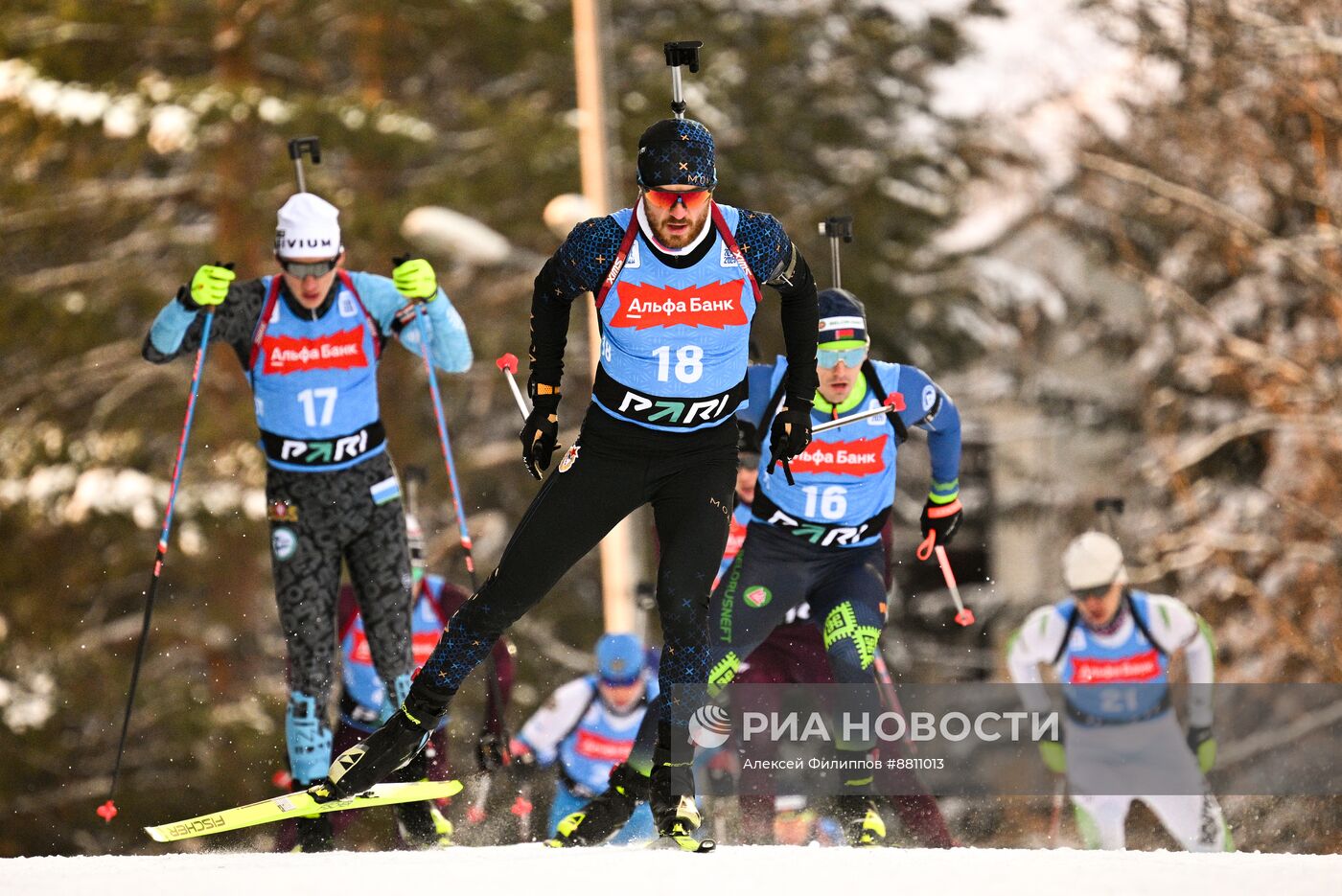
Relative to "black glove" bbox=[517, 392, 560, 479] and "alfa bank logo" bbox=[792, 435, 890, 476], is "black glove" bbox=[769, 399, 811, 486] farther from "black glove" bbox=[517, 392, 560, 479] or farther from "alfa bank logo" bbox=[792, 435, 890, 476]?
"alfa bank logo" bbox=[792, 435, 890, 476]

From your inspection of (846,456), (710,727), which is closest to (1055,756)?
(846,456)

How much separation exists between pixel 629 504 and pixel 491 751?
2785 millimetres

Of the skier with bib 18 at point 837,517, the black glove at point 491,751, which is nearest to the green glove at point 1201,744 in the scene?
the skier with bib 18 at point 837,517

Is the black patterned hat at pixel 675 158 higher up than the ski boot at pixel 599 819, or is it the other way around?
the black patterned hat at pixel 675 158

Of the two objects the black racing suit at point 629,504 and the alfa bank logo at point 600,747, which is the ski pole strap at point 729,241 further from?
the alfa bank logo at point 600,747

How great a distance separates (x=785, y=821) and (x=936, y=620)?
47.6 feet

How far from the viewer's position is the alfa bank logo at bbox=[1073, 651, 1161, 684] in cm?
1049

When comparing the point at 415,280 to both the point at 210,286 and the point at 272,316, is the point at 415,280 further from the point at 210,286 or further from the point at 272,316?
the point at 210,286

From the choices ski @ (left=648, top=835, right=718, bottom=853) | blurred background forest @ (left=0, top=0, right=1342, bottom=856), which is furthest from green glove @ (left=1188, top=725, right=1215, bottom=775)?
blurred background forest @ (left=0, top=0, right=1342, bottom=856)

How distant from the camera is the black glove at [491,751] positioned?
8479 mm

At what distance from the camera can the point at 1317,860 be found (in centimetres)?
674

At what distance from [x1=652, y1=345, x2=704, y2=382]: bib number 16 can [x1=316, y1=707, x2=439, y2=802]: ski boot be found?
149 centimetres

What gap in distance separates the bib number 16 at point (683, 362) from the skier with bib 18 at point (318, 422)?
69.0 inches

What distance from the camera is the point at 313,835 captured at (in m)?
7.63
